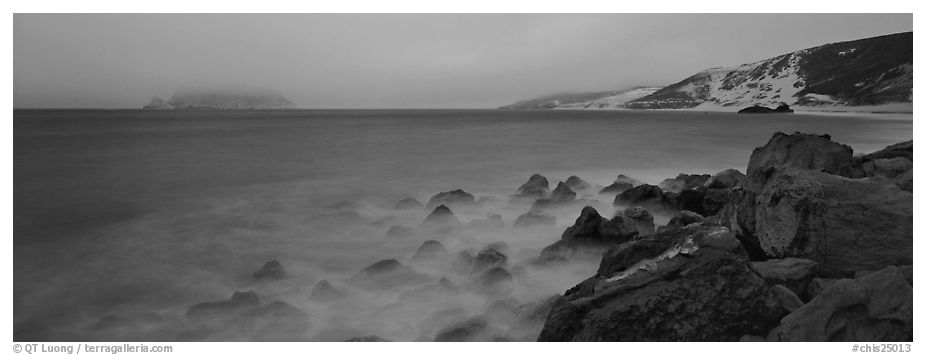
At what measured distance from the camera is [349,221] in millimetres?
7164

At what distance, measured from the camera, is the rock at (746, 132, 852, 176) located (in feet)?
20.7

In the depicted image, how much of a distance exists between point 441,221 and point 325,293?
2.40 m

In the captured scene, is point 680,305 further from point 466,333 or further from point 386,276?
point 386,276

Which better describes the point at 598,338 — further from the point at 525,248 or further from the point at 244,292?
the point at 244,292

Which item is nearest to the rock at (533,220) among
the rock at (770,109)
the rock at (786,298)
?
the rock at (786,298)

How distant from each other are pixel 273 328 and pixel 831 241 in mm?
4975

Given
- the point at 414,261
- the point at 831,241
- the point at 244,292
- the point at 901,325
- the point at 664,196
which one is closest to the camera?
the point at 901,325

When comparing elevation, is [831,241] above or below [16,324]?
above

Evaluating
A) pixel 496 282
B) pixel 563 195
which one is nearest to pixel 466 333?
pixel 496 282

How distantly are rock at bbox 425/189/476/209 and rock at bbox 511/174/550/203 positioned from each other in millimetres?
843

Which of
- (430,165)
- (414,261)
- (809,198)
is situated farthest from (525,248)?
(430,165)

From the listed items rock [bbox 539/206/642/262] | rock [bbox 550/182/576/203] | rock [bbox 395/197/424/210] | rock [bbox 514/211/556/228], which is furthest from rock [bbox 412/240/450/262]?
rock [bbox 550/182/576/203]

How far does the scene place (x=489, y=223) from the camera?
673cm

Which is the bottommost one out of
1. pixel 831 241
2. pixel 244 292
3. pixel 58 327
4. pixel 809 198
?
pixel 58 327
